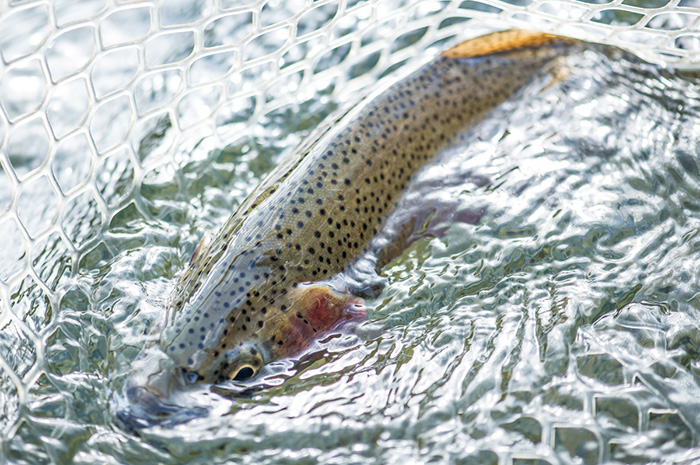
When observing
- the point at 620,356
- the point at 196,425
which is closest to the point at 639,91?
the point at 620,356

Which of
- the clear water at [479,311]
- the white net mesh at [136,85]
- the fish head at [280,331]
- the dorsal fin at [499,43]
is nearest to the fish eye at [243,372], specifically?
the fish head at [280,331]

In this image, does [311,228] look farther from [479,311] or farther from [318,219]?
[479,311]

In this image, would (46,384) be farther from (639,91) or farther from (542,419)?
(639,91)

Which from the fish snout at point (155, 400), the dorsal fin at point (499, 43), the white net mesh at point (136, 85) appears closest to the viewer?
the fish snout at point (155, 400)

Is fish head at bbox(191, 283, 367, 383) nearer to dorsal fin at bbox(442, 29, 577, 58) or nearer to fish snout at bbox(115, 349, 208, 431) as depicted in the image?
fish snout at bbox(115, 349, 208, 431)

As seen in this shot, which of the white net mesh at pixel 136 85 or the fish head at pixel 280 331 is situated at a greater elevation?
→ the white net mesh at pixel 136 85

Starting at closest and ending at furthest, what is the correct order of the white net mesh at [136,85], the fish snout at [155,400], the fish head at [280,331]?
the fish snout at [155,400], the fish head at [280,331], the white net mesh at [136,85]

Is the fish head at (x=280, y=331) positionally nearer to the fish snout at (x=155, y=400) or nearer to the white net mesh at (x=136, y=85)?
the fish snout at (x=155, y=400)
